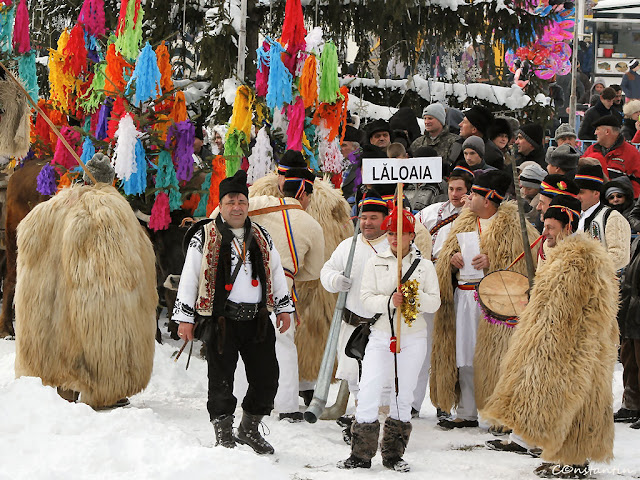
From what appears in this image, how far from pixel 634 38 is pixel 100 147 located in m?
13.1

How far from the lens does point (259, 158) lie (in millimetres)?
9586

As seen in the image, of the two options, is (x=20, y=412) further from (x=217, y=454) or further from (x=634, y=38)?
(x=634, y=38)

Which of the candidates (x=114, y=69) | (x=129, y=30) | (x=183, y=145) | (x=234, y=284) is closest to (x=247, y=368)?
(x=234, y=284)

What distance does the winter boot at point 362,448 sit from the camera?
6.16 m

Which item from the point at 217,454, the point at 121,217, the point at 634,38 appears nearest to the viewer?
the point at 217,454

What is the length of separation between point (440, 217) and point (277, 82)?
2208 mm

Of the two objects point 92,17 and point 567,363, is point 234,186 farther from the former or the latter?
point 92,17

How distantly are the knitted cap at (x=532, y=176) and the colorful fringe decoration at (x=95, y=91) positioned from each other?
4.06m

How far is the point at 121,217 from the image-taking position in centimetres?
760

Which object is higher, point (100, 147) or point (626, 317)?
point (100, 147)

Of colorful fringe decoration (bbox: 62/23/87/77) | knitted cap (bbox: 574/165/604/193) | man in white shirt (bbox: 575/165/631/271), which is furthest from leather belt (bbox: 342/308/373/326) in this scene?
colorful fringe decoration (bbox: 62/23/87/77)

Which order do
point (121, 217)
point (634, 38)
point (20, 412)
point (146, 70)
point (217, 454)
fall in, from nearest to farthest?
point (217, 454) < point (20, 412) < point (121, 217) < point (146, 70) < point (634, 38)

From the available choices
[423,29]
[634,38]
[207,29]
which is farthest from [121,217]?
[634,38]

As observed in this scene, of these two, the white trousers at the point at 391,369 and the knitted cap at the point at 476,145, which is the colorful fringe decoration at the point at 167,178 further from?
the white trousers at the point at 391,369
